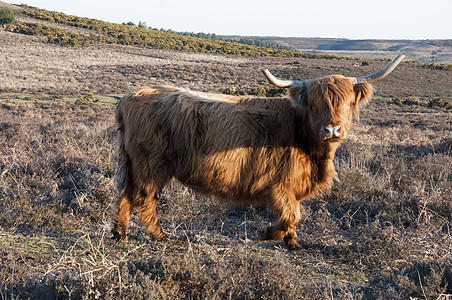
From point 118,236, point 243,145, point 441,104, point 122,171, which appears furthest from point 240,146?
point 441,104

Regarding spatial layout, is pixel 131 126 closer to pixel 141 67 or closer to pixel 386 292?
pixel 386 292

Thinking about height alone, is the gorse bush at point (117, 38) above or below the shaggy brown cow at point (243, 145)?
above

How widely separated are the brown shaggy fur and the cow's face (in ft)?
0.04

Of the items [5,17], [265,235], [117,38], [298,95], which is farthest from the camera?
[117,38]

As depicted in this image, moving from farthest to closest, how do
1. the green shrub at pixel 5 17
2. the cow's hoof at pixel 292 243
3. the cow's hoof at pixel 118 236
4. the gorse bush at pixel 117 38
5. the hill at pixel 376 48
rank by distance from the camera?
the hill at pixel 376 48 < the gorse bush at pixel 117 38 < the green shrub at pixel 5 17 < the cow's hoof at pixel 118 236 < the cow's hoof at pixel 292 243

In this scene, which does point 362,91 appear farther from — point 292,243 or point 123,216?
point 123,216

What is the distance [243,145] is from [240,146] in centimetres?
3

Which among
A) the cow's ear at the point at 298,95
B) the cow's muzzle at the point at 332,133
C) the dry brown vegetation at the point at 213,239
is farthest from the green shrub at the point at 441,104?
the cow's muzzle at the point at 332,133

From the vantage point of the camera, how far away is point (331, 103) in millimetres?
3699

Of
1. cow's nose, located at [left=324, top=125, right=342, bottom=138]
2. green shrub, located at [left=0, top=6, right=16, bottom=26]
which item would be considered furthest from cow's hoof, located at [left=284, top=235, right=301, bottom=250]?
green shrub, located at [left=0, top=6, right=16, bottom=26]

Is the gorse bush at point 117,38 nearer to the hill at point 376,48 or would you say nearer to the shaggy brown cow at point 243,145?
the hill at point 376,48

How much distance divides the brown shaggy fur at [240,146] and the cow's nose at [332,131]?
0.26 meters

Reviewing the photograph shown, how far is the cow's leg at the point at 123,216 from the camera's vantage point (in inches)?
172

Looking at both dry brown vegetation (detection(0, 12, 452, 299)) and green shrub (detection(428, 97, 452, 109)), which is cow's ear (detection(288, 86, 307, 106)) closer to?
dry brown vegetation (detection(0, 12, 452, 299))
